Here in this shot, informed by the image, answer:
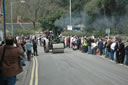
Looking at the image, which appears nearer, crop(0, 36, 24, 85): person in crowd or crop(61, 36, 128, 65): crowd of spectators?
crop(0, 36, 24, 85): person in crowd

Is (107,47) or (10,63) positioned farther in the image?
(107,47)

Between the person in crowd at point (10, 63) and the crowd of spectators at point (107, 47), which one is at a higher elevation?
the person in crowd at point (10, 63)

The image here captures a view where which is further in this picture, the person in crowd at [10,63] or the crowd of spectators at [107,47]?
the crowd of spectators at [107,47]

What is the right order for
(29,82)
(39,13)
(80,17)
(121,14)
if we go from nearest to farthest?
(29,82), (121,14), (80,17), (39,13)

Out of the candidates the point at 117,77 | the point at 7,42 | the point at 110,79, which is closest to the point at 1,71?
the point at 7,42

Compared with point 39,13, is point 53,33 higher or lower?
lower

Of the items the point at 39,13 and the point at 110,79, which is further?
the point at 39,13

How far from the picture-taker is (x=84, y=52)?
2550 cm

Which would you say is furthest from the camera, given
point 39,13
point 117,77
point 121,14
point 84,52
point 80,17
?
point 39,13

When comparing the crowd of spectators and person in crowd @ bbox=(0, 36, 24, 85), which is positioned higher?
person in crowd @ bbox=(0, 36, 24, 85)

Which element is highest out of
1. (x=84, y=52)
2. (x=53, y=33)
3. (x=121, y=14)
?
(x=121, y=14)

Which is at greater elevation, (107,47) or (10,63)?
(10,63)

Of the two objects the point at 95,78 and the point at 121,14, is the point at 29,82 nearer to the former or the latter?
the point at 95,78

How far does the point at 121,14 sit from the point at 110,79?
110ft
